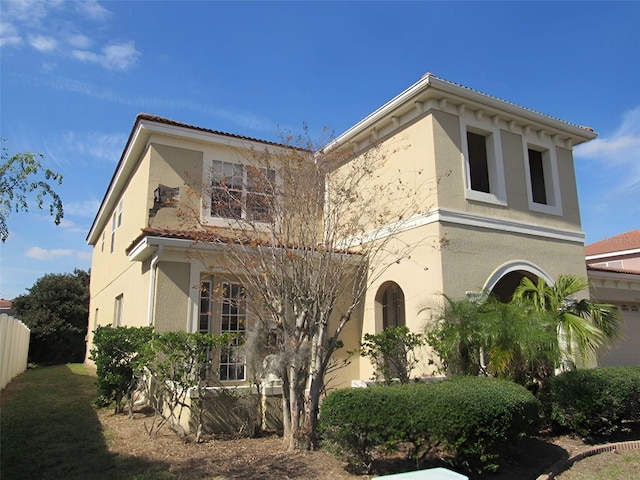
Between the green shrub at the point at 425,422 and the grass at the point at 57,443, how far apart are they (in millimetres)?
2491

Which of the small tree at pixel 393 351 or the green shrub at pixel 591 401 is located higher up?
the small tree at pixel 393 351

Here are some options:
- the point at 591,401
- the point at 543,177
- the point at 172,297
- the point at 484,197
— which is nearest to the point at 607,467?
the point at 591,401

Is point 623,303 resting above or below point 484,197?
below

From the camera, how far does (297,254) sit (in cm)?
827

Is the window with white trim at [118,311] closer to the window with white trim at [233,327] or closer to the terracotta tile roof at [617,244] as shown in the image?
the window with white trim at [233,327]

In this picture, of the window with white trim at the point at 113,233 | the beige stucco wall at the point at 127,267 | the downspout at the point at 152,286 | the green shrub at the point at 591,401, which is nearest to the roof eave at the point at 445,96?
the downspout at the point at 152,286

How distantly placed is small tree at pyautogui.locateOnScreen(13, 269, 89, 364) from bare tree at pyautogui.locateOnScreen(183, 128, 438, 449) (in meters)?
20.9

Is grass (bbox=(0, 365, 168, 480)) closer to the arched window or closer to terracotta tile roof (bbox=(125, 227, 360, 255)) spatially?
terracotta tile roof (bbox=(125, 227, 360, 255))

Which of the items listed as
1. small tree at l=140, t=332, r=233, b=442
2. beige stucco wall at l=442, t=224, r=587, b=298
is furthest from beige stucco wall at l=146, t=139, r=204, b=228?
beige stucco wall at l=442, t=224, r=587, b=298

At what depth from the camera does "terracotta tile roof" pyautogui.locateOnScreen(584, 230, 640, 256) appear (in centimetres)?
2717

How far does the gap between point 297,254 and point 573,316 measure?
5.69m

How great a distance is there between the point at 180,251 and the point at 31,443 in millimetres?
4317

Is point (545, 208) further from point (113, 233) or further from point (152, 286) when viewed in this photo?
point (113, 233)

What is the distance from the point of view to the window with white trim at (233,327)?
29.1 ft
